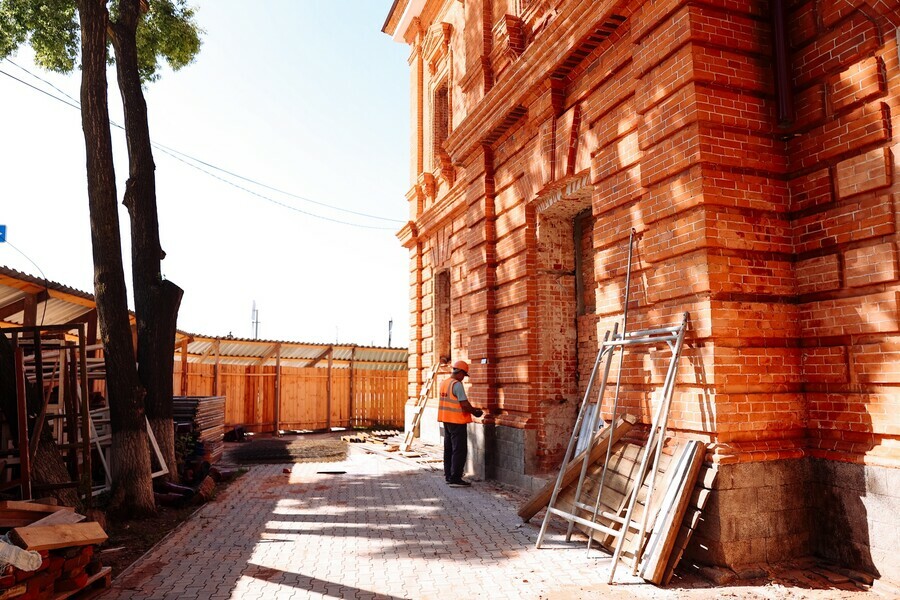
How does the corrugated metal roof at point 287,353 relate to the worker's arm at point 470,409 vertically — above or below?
above

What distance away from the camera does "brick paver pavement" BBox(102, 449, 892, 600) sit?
4.60 meters

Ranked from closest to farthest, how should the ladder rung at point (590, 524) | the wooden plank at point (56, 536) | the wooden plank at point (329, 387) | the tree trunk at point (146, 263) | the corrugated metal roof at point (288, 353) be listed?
1. the wooden plank at point (56, 536)
2. the ladder rung at point (590, 524)
3. the tree trunk at point (146, 263)
4. the corrugated metal roof at point (288, 353)
5. the wooden plank at point (329, 387)

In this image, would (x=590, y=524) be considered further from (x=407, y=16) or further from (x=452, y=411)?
(x=407, y=16)

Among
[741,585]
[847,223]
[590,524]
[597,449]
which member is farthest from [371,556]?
[847,223]

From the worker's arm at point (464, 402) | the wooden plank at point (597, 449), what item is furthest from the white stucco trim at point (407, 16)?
the wooden plank at point (597, 449)

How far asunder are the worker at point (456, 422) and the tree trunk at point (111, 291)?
13.6ft

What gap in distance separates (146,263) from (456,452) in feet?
16.9

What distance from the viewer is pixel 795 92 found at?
5.54 metres

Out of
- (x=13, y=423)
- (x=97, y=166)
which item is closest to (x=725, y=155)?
(x=97, y=166)

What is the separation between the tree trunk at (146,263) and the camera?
8.18m

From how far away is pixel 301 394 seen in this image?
1984 centimetres

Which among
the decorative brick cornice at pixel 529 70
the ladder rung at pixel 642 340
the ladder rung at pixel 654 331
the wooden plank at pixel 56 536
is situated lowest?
the wooden plank at pixel 56 536

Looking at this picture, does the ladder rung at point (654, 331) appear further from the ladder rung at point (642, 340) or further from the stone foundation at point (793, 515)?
the stone foundation at point (793, 515)

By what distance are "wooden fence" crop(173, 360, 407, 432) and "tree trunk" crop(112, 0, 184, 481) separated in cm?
898
